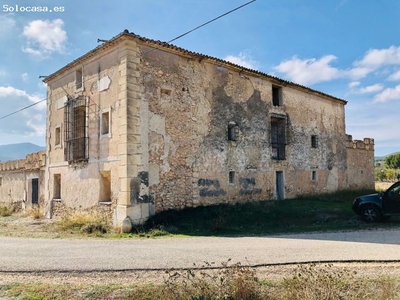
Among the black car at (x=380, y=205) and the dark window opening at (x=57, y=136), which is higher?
the dark window opening at (x=57, y=136)

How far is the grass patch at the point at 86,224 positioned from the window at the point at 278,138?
9.14 meters

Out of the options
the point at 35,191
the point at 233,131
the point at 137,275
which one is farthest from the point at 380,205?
the point at 35,191

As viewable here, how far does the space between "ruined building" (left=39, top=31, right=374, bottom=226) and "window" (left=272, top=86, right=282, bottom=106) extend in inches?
2.6

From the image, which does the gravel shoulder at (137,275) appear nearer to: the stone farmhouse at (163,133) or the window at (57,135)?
the stone farmhouse at (163,133)

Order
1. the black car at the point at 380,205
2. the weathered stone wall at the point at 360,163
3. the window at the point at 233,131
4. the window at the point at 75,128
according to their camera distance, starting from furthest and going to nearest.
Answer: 1. the weathered stone wall at the point at 360,163
2. the window at the point at 233,131
3. the window at the point at 75,128
4. the black car at the point at 380,205

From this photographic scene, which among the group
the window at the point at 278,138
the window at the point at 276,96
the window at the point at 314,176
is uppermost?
the window at the point at 276,96

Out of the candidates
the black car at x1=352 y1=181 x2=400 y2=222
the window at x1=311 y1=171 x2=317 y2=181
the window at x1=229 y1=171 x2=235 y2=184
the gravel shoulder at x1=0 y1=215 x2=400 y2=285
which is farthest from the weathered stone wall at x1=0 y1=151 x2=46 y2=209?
the window at x1=311 y1=171 x2=317 y2=181

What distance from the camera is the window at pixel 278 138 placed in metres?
17.3

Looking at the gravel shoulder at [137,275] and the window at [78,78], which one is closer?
the gravel shoulder at [137,275]

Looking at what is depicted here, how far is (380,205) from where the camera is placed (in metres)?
10.8

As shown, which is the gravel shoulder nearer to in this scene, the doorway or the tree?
the doorway

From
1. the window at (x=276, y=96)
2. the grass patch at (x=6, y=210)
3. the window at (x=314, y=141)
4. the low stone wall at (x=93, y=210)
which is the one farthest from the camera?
the window at (x=314, y=141)

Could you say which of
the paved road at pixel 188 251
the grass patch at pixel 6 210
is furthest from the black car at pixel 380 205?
the grass patch at pixel 6 210

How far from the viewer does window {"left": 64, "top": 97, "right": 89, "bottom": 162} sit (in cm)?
1374
